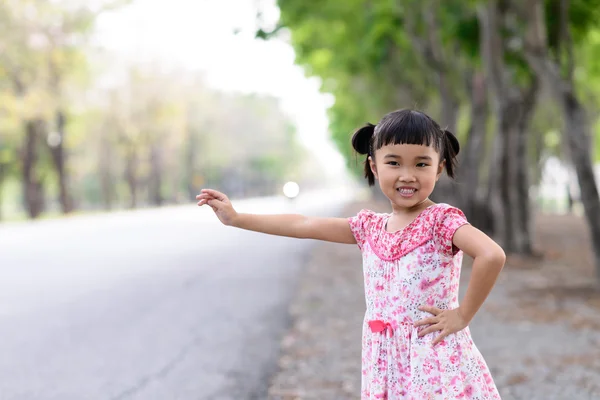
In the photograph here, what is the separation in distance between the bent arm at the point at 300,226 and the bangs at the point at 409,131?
41 cm

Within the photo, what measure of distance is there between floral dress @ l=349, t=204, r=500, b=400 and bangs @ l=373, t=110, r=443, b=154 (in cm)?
24

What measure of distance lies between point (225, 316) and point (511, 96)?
7344mm

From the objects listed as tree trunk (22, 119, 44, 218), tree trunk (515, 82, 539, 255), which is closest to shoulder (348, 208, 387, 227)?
tree trunk (515, 82, 539, 255)

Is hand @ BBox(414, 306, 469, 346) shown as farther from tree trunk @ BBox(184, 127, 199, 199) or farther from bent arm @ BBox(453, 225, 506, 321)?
tree trunk @ BBox(184, 127, 199, 199)

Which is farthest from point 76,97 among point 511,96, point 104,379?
point 104,379

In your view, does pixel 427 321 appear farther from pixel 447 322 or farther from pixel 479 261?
pixel 479 261

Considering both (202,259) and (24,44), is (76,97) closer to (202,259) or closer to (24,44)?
(24,44)

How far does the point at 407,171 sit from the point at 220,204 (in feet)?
2.49

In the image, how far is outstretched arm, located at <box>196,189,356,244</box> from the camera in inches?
118

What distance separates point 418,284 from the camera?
269 cm

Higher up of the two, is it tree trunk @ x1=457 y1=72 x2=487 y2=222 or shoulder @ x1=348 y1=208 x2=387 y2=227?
tree trunk @ x1=457 y1=72 x2=487 y2=222

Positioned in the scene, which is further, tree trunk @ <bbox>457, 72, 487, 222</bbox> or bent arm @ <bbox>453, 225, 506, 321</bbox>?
tree trunk @ <bbox>457, 72, 487, 222</bbox>

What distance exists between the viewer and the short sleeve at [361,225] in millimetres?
2949

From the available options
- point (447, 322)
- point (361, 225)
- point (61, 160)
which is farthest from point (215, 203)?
point (61, 160)
